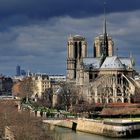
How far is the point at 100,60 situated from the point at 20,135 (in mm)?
70055

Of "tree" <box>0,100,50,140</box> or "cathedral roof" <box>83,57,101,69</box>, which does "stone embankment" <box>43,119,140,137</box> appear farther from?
"cathedral roof" <box>83,57,101,69</box>

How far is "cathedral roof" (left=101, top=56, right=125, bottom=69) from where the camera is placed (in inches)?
4242

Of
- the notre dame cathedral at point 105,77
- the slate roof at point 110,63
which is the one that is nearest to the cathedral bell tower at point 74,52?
the notre dame cathedral at point 105,77

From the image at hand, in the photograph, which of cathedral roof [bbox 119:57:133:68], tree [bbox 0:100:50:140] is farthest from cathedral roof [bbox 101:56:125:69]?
tree [bbox 0:100:50:140]

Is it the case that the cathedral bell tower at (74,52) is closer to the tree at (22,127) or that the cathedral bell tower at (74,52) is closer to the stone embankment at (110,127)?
the stone embankment at (110,127)

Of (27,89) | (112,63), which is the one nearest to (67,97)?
(112,63)

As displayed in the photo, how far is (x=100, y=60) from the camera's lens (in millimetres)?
114188

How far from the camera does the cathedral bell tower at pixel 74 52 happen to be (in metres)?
130

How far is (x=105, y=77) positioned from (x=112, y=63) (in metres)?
5.01

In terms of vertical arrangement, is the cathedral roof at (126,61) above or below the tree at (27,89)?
above

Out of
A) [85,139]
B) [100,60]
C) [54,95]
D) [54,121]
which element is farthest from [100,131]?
[100,60]

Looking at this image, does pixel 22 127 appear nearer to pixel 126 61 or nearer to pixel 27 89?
pixel 126 61

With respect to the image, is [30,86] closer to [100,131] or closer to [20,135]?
[100,131]

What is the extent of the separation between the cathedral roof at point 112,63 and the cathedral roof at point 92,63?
2047 mm
